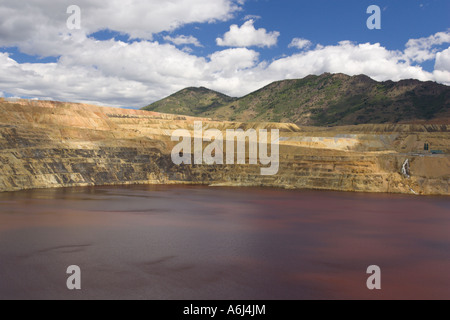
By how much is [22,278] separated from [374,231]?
31259 mm

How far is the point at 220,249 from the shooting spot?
30219 millimetres

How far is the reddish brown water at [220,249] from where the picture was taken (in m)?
21.7

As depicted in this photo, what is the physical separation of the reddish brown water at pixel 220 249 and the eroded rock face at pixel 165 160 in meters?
14.5

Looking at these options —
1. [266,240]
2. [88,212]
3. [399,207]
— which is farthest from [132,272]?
[399,207]

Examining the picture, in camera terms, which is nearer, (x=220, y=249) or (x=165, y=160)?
(x=220, y=249)

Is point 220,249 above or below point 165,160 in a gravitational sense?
below

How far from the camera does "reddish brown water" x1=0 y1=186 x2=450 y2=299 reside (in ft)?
71.1

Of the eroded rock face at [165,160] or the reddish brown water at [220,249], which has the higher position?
the eroded rock face at [165,160]

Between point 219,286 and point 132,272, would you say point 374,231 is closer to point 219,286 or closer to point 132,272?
point 219,286

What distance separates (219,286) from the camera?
22.0 m

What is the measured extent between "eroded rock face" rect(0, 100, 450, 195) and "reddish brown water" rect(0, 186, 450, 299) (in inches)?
572

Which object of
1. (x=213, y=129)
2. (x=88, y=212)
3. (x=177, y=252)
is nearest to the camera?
(x=177, y=252)

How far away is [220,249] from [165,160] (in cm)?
6432
